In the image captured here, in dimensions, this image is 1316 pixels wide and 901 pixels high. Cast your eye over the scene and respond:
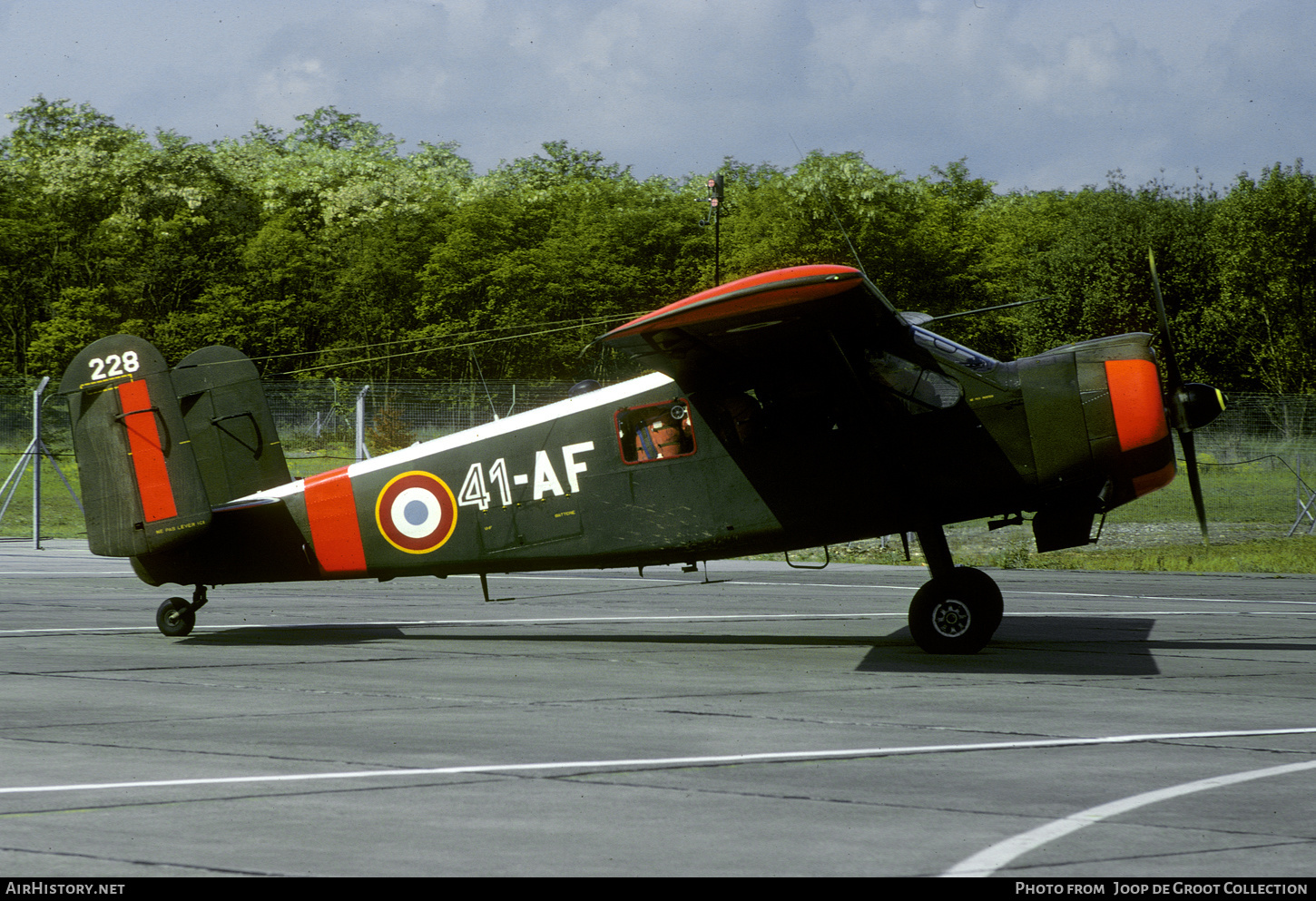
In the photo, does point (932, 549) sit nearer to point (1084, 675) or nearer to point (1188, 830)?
point (1084, 675)

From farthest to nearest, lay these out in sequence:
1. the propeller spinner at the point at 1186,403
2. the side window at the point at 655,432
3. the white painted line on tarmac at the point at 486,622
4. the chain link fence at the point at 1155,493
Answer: the chain link fence at the point at 1155,493 < the white painted line on tarmac at the point at 486,622 < the side window at the point at 655,432 < the propeller spinner at the point at 1186,403

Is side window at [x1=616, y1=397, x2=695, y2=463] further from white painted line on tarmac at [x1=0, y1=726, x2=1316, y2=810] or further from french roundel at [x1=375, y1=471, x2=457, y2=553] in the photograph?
white painted line on tarmac at [x1=0, y1=726, x2=1316, y2=810]

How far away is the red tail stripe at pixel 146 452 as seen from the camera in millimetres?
12336

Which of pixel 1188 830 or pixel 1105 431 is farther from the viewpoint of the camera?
pixel 1105 431

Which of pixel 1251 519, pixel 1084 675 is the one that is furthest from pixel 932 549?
pixel 1251 519

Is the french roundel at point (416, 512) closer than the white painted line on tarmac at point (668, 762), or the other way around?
the white painted line on tarmac at point (668, 762)

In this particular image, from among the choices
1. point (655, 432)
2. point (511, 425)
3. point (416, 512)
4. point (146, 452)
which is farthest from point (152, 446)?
point (655, 432)

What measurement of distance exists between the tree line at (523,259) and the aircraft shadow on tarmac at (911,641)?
145 ft

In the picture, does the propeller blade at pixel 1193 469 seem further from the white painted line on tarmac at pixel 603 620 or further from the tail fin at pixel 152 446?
the tail fin at pixel 152 446

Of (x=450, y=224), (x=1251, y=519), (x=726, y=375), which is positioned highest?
(x=450, y=224)

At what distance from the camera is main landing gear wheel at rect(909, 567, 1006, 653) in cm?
1120

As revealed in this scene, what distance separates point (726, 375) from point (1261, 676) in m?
5.08

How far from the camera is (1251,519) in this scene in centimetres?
3203

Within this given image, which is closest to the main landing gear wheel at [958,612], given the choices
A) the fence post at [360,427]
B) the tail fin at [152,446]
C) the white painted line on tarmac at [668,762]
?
the white painted line on tarmac at [668,762]
